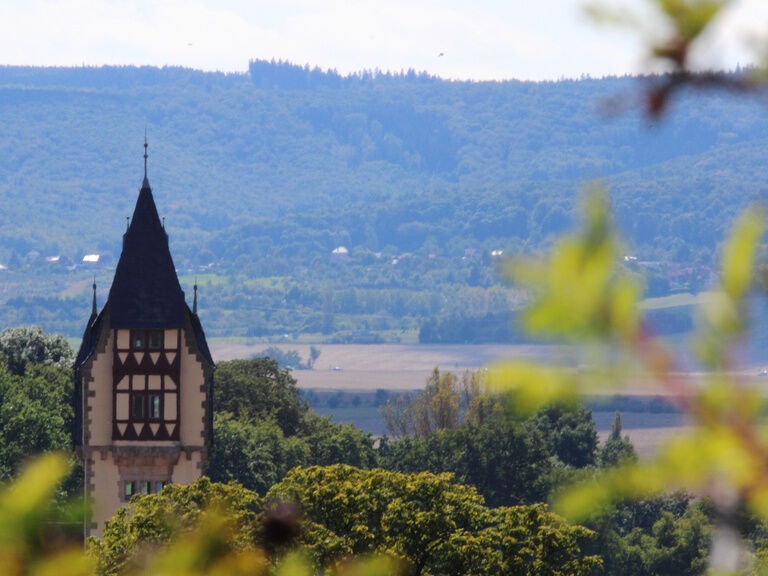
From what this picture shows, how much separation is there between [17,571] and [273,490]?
42.8 meters

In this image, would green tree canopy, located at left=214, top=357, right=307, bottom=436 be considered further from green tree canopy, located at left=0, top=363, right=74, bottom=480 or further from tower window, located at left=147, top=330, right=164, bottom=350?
tower window, located at left=147, top=330, right=164, bottom=350

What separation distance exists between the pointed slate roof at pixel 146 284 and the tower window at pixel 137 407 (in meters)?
2.39

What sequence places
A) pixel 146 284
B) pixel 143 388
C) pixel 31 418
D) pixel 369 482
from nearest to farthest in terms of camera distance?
pixel 369 482, pixel 143 388, pixel 146 284, pixel 31 418

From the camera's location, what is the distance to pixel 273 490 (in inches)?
1893

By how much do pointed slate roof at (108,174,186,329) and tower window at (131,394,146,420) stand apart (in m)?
2.39

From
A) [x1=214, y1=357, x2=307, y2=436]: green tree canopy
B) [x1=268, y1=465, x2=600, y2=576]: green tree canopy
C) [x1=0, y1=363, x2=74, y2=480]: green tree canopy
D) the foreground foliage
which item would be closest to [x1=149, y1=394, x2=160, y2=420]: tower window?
the foreground foliage

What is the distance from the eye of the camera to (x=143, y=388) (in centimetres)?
5784

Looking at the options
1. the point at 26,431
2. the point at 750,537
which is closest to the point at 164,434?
the point at 26,431

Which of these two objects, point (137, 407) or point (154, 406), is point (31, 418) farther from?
point (154, 406)

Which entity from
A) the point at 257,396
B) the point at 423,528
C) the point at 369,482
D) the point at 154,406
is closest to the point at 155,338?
the point at 154,406

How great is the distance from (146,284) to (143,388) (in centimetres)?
367

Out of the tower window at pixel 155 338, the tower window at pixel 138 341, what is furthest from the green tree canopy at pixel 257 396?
the tower window at pixel 138 341

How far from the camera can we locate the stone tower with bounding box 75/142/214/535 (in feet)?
184

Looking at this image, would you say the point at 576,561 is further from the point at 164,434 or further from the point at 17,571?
the point at 17,571
